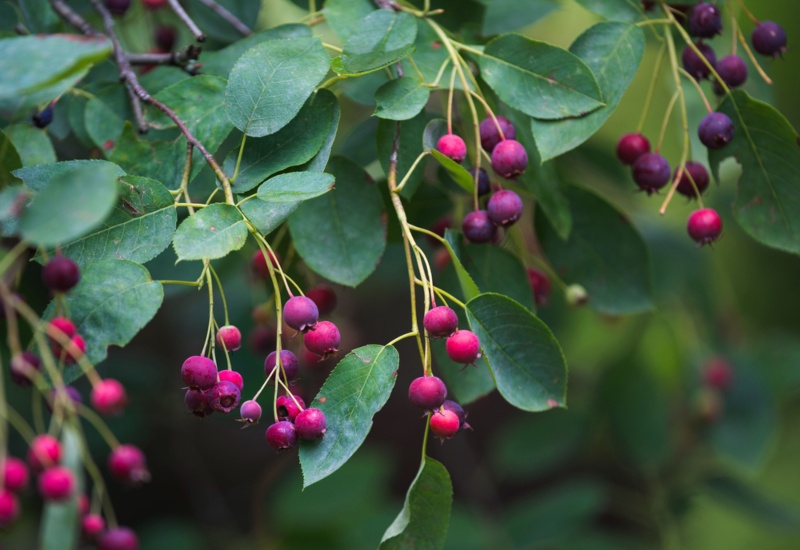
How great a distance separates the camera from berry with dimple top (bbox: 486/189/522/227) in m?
0.85

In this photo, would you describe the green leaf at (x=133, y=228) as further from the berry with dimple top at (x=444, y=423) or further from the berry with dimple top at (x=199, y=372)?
the berry with dimple top at (x=444, y=423)

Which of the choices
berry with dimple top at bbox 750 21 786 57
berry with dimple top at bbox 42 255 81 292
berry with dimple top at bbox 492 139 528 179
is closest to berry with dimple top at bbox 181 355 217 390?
berry with dimple top at bbox 42 255 81 292

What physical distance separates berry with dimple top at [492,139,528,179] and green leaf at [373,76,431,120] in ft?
0.30

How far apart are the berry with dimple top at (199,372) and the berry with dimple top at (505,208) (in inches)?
12.8

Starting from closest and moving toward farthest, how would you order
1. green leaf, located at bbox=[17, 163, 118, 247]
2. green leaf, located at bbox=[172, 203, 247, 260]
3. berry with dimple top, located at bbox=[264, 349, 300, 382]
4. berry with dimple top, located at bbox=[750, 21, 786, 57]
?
green leaf, located at bbox=[17, 163, 118, 247], green leaf, located at bbox=[172, 203, 247, 260], berry with dimple top, located at bbox=[264, 349, 300, 382], berry with dimple top, located at bbox=[750, 21, 786, 57]

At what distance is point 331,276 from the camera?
0.91m

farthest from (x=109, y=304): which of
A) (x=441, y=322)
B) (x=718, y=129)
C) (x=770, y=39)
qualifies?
(x=770, y=39)

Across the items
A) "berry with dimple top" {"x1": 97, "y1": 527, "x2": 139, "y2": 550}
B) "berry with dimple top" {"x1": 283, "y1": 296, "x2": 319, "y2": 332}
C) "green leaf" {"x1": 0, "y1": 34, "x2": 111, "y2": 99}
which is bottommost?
"berry with dimple top" {"x1": 97, "y1": 527, "x2": 139, "y2": 550}

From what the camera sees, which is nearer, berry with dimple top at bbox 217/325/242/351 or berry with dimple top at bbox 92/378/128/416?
berry with dimple top at bbox 92/378/128/416

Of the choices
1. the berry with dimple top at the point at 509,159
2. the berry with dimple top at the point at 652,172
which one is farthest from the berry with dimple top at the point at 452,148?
the berry with dimple top at the point at 652,172

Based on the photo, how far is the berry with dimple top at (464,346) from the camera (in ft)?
2.43

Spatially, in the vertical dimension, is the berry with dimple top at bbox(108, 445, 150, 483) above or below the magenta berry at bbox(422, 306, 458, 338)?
below

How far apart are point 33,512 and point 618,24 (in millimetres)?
1710

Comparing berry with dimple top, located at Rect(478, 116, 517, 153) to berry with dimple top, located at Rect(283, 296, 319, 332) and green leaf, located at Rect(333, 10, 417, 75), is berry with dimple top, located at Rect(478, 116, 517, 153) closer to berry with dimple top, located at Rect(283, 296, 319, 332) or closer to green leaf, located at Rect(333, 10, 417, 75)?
green leaf, located at Rect(333, 10, 417, 75)
